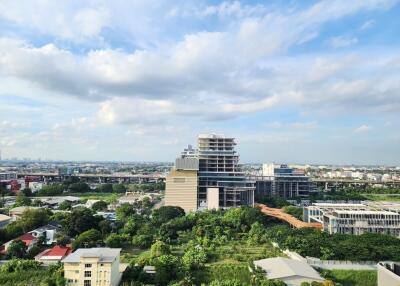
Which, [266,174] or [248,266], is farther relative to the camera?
[266,174]

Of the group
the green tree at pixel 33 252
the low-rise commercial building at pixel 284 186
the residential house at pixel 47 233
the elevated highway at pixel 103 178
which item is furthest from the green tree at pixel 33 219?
the elevated highway at pixel 103 178

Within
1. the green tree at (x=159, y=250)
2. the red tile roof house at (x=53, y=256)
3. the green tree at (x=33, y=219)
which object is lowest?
the red tile roof house at (x=53, y=256)

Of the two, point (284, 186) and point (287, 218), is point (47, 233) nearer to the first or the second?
point (287, 218)

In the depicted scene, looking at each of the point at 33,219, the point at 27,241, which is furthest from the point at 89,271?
the point at 33,219

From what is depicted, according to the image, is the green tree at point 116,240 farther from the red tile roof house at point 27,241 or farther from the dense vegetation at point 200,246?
the red tile roof house at point 27,241

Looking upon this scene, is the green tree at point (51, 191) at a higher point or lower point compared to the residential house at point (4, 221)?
higher

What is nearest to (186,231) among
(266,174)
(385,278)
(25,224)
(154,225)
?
(154,225)

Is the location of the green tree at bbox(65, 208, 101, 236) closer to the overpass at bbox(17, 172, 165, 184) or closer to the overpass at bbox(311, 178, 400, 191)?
the overpass at bbox(311, 178, 400, 191)

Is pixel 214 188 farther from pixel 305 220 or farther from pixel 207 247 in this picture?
pixel 207 247
